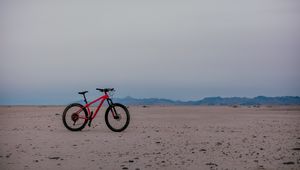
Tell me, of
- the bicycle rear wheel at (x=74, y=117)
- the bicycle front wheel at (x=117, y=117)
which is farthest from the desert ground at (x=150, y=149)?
the bicycle rear wheel at (x=74, y=117)

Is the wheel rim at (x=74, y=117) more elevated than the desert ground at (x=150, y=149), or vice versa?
the wheel rim at (x=74, y=117)

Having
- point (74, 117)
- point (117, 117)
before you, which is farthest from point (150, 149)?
point (74, 117)

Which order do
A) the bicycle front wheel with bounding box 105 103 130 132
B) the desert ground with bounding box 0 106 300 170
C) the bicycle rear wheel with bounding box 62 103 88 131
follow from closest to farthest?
the desert ground with bounding box 0 106 300 170 → the bicycle front wheel with bounding box 105 103 130 132 → the bicycle rear wheel with bounding box 62 103 88 131

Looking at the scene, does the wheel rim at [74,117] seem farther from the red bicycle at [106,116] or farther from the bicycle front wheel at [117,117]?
the bicycle front wheel at [117,117]

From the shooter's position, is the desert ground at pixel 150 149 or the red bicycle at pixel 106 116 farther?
the red bicycle at pixel 106 116

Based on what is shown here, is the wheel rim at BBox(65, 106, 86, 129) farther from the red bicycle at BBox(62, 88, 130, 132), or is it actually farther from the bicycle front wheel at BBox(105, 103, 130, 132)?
the bicycle front wheel at BBox(105, 103, 130, 132)

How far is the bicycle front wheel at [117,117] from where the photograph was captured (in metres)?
14.2

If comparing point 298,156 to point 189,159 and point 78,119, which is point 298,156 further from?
point 78,119

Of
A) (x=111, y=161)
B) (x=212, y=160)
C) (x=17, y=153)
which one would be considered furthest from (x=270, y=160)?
(x=17, y=153)

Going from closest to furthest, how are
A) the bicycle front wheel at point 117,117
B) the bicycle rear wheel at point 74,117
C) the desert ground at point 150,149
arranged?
the desert ground at point 150,149, the bicycle front wheel at point 117,117, the bicycle rear wheel at point 74,117

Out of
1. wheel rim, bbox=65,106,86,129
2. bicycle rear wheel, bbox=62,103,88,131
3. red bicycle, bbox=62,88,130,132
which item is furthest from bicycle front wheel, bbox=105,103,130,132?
wheel rim, bbox=65,106,86,129

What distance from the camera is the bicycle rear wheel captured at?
1445 centimetres

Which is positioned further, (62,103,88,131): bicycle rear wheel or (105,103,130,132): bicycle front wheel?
(62,103,88,131): bicycle rear wheel

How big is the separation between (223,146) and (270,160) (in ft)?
6.34
